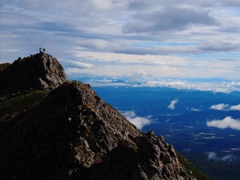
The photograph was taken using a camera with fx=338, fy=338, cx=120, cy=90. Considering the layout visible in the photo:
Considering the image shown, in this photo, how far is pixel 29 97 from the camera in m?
80.0

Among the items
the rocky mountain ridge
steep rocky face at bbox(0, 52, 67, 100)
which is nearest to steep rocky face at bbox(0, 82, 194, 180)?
the rocky mountain ridge

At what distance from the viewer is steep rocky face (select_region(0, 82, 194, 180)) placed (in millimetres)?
45562

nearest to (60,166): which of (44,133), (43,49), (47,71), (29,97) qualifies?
(44,133)

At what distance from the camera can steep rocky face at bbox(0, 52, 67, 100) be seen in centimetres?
9181

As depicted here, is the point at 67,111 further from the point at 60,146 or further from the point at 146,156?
the point at 146,156

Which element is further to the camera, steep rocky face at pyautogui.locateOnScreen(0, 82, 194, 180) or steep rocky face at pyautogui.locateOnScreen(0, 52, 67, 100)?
steep rocky face at pyautogui.locateOnScreen(0, 52, 67, 100)

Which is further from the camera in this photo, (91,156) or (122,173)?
(91,156)

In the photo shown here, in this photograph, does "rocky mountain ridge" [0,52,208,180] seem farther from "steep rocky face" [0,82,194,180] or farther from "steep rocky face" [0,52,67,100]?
"steep rocky face" [0,52,67,100]

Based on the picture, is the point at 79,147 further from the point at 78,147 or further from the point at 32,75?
the point at 32,75

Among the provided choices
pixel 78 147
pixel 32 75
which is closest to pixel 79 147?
pixel 78 147

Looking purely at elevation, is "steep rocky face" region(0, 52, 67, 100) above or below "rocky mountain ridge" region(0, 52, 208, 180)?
above

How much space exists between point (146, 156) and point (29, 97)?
1656 inches

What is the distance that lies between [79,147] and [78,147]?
0.15 metres

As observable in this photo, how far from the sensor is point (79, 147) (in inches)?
1877
